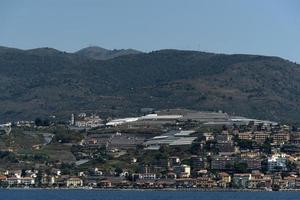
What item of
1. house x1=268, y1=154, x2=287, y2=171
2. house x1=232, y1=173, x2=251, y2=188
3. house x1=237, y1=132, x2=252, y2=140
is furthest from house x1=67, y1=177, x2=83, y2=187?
house x1=237, y1=132, x2=252, y2=140

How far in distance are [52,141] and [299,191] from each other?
38.9 m

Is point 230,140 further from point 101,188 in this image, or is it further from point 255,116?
point 255,116

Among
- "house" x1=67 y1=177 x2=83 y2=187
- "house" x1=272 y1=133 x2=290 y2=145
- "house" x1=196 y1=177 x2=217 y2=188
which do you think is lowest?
"house" x1=67 y1=177 x2=83 y2=187

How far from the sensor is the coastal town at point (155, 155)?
128m

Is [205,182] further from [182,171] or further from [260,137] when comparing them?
[260,137]

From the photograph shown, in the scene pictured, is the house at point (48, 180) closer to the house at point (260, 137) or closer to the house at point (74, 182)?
the house at point (74, 182)

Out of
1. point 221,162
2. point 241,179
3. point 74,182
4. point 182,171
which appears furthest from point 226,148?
point 74,182

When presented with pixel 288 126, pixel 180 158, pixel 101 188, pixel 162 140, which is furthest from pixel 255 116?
pixel 101 188

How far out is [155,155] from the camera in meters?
141

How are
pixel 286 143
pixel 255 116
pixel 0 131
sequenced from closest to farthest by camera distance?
pixel 286 143 < pixel 0 131 < pixel 255 116

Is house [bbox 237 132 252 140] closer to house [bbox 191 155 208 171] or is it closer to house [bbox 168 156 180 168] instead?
house [bbox 168 156 180 168]

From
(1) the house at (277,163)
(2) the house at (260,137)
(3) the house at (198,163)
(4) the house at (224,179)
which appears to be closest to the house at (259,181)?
(4) the house at (224,179)

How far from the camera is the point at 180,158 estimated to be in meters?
138

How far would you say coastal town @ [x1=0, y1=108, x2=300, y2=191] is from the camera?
12775cm
